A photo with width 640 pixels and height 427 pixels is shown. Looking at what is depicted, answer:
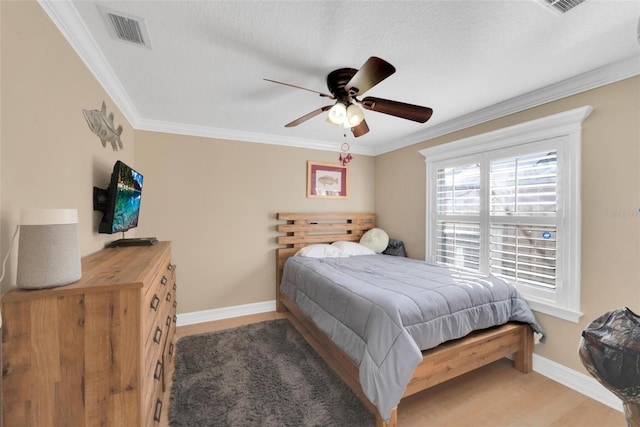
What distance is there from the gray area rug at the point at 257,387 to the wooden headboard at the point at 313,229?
3.54ft

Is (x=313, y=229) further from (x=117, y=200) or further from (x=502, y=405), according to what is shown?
(x=502, y=405)

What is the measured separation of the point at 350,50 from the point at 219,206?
2.38 metres

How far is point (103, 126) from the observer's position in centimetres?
189

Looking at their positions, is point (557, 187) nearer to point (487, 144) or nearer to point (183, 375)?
point (487, 144)

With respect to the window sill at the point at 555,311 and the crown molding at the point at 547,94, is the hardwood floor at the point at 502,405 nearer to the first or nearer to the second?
the window sill at the point at 555,311

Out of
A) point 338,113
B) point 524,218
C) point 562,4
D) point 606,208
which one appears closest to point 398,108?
point 338,113

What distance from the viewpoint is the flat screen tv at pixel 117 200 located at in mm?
1701

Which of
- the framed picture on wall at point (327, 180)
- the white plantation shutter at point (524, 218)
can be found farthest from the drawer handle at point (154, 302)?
the white plantation shutter at point (524, 218)

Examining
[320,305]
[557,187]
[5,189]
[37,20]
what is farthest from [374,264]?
[37,20]

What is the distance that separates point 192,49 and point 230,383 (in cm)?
242

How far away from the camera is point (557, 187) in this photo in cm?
212

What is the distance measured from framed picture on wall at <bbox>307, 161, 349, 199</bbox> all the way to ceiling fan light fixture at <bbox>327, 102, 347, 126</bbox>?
1844mm

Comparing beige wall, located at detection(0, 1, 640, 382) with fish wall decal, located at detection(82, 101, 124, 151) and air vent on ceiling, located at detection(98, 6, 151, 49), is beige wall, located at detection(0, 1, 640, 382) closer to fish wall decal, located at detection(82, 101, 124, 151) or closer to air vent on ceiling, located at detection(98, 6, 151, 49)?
fish wall decal, located at detection(82, 101, 124, 151)

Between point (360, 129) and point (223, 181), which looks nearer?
point (360, 129)
